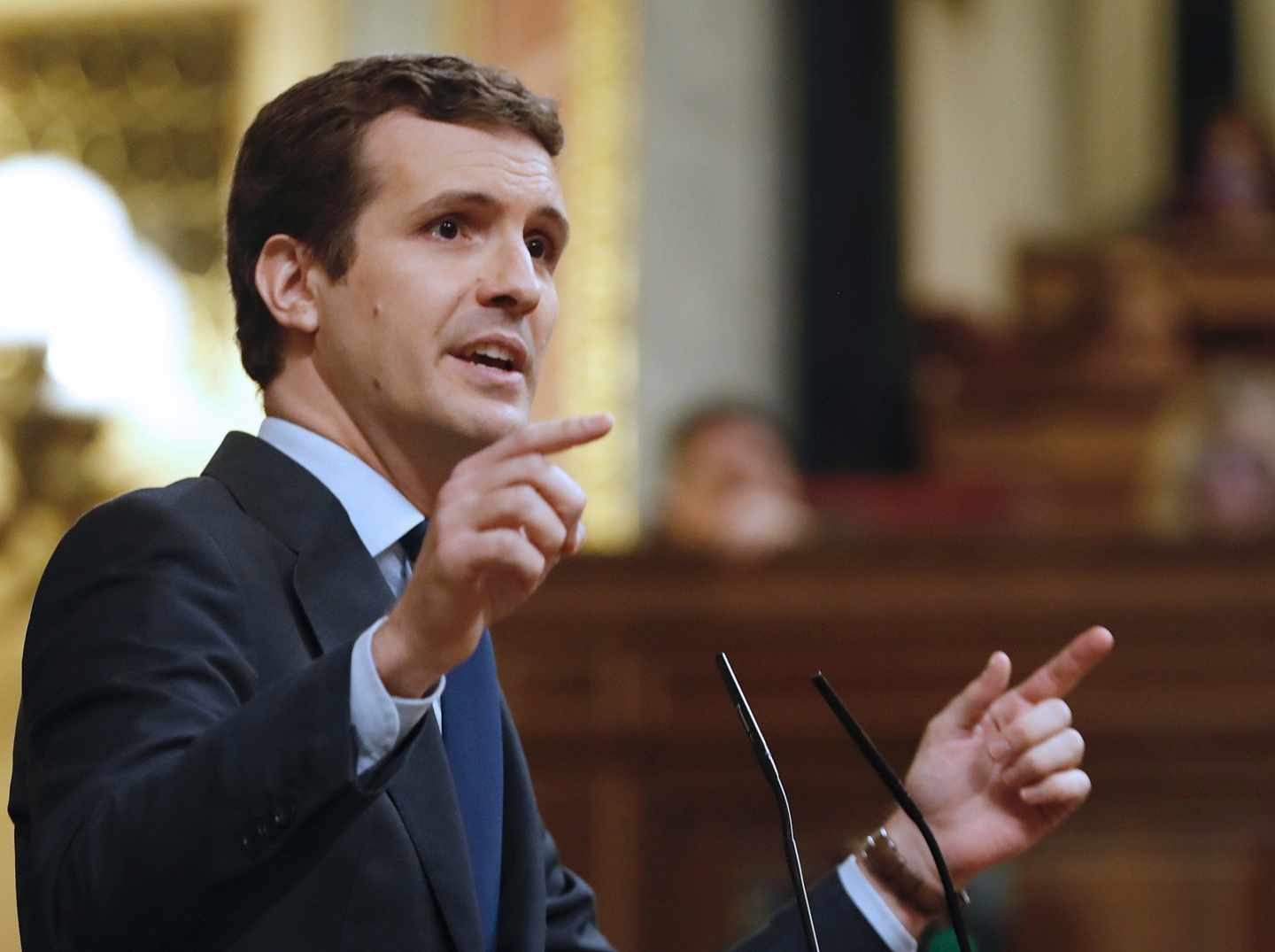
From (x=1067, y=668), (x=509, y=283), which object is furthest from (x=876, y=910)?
(x=509, y=283)

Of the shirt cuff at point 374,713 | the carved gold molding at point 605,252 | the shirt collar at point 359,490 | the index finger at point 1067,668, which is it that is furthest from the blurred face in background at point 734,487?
the shirt cuff at point 374,713

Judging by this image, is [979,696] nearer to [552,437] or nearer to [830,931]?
[830,931]

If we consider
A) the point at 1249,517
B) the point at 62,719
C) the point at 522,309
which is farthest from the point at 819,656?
the point at 62,719

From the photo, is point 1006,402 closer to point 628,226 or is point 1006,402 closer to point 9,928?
point 628,226

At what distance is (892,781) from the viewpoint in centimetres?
162

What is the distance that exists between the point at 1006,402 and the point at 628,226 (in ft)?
5.01

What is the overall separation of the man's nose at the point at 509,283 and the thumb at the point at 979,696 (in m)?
0.54

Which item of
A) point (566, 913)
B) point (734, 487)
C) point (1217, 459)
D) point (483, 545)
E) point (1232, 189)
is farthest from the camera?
point (1232, 189)

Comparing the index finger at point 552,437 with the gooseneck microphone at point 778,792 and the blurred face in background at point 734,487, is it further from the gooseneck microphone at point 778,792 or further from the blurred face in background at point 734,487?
the blurred face in background at point 734,487

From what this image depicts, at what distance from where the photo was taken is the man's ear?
178cm

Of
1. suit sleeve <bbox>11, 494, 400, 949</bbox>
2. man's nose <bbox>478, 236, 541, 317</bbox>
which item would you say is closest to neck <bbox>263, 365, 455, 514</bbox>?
man's nose <bbox>478, 236, 541, 317</bbox>

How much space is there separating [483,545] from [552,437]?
85mm

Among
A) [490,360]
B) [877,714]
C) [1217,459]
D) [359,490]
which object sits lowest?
[877,714]

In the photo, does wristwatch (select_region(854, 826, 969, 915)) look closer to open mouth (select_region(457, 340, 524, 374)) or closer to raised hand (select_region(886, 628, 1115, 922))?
raised hand (select_region(886, 628, 1115, 922))
